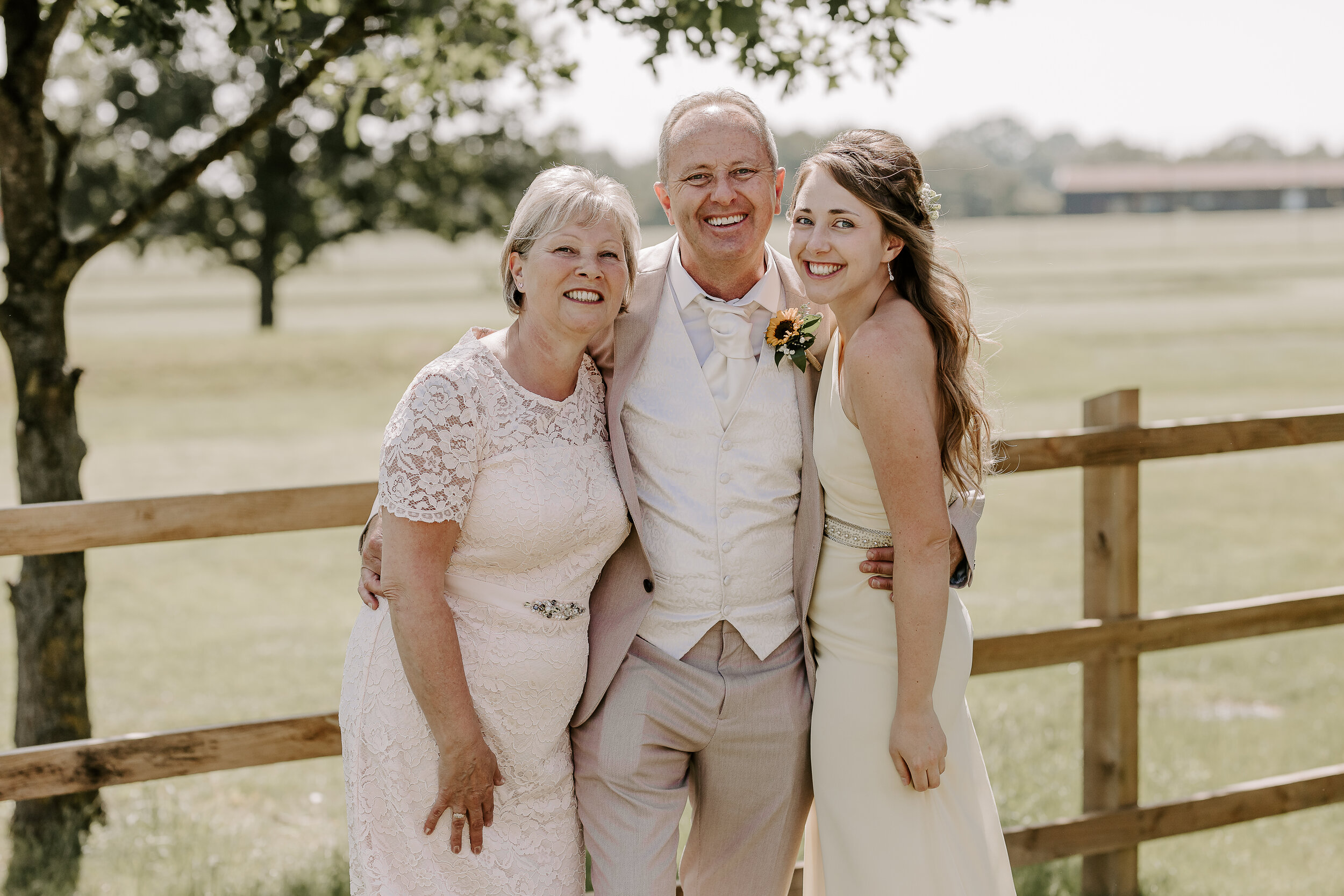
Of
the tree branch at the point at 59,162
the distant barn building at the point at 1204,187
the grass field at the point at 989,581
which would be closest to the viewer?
the tree branch at the point at 59,162

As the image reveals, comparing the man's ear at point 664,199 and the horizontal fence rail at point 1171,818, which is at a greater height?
the man's ear at point 664,199

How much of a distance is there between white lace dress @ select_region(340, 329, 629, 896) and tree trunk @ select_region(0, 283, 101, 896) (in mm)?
2309

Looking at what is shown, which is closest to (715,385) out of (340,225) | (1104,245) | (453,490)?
(453,490)

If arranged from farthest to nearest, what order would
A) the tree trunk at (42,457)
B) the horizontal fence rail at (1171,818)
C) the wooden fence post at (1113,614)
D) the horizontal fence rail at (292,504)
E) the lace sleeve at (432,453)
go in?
1. the tree trunk at (42,457)
2. the wooden fence post at (1113,614)
3. the horizontal fence rail at (1171,818)
4. the horizontal fence rail at (292,504)
5. the lace sleeve at (432,453)

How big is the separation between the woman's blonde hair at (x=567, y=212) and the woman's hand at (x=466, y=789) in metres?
1.10

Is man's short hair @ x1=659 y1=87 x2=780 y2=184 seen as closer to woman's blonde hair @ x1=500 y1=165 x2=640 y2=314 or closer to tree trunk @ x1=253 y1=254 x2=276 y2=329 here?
woman's blonde hair @ x1=500 y1=165 x2=640 y2=314

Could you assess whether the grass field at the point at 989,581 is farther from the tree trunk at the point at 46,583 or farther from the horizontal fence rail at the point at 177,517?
the horizontal fence rail at the point at 177,517

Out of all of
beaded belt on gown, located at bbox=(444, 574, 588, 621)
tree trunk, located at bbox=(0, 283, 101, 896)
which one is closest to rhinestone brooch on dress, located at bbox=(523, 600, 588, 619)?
beaded belt on gown, located at bbox=(444, 574, 588, 621)

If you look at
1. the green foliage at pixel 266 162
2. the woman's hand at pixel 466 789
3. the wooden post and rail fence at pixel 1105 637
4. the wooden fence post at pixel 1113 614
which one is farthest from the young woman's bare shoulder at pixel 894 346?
the green foliage at pixel 266 162

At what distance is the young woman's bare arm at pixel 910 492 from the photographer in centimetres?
273

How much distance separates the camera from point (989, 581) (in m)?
10.3

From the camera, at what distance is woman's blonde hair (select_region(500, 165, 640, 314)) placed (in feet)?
9.40

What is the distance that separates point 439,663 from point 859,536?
1.10 meters

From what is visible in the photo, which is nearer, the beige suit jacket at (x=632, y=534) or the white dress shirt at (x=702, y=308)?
the beige suit jacket at (x=632, y=534)
